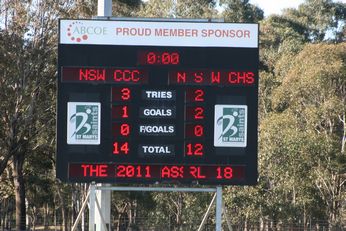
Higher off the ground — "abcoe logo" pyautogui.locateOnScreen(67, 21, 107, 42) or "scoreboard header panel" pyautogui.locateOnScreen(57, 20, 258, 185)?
"abcoe logo" pyautogui.locateOnScreen(67, 21, 107, 42)

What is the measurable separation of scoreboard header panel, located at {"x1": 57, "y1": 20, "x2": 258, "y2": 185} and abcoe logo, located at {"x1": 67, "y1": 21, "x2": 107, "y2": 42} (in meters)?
0.02

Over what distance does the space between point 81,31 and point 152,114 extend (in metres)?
1.50

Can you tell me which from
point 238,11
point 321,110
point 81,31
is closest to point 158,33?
point 81,31

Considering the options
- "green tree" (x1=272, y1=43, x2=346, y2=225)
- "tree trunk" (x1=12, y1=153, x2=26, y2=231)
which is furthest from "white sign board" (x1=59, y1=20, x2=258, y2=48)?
"tree trunk" (x1=12, y1=153, x2=26, y2=231)

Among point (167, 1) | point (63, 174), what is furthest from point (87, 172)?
point (167, 1)

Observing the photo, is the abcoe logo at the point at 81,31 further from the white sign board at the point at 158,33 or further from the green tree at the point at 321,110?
the green tree at the point at 321,110

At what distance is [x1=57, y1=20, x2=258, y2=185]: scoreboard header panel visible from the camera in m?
9.55

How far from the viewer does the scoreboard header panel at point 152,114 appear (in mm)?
9547

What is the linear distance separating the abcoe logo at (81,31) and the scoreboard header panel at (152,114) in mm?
19

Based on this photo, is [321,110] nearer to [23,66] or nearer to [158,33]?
[23,66]

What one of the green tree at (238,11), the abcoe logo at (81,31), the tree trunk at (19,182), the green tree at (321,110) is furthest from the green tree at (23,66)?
the abcoe logo at (81,31)

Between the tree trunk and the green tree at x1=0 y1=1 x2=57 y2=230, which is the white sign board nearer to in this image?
the green tree at x1=0 y1=1 x2=57 y2=230

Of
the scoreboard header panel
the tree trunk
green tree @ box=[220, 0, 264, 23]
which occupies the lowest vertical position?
the tree trunk

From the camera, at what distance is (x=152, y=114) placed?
31.3 feet
